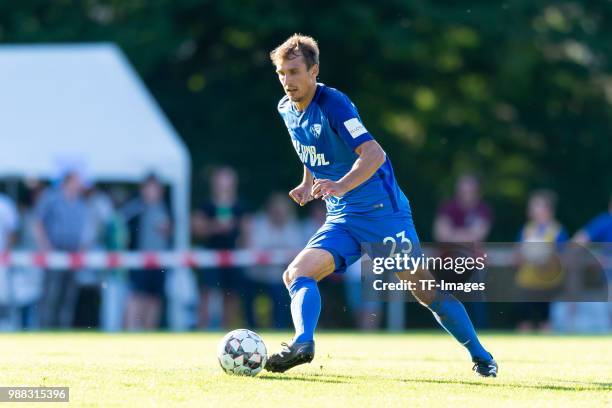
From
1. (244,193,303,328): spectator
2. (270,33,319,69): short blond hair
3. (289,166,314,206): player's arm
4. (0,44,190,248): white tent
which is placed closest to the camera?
(270,33,319,69): short blond hair

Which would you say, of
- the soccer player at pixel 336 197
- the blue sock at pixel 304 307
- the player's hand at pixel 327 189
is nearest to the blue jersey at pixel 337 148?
the soccer player at pixel 336 197

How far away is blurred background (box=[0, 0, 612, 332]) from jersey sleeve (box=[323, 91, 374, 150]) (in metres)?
8.18

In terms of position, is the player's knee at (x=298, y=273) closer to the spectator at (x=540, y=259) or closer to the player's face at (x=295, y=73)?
the player's face at (x=295, y=73)

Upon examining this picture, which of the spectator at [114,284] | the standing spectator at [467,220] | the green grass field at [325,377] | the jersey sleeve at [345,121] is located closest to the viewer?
the green grass field at [325,377]

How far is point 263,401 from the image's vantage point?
6.77 metres

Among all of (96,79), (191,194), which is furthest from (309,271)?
(191,194)

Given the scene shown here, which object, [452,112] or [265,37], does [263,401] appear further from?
[452,112]

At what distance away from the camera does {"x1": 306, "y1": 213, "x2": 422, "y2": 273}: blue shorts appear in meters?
8.16

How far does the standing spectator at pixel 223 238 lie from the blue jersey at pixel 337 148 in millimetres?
7914

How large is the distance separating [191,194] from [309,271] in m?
14.1

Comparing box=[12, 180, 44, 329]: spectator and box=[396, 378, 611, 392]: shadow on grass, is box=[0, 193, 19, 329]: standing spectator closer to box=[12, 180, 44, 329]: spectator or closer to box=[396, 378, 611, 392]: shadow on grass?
box=[12, 180, 44, 329]: spectator

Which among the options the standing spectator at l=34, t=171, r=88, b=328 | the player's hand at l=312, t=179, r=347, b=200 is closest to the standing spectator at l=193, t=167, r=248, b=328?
the standing spectator at l=34, t=171, r=88, b=328

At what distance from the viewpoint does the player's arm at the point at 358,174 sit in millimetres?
7637

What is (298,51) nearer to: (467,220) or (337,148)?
(337,148)
